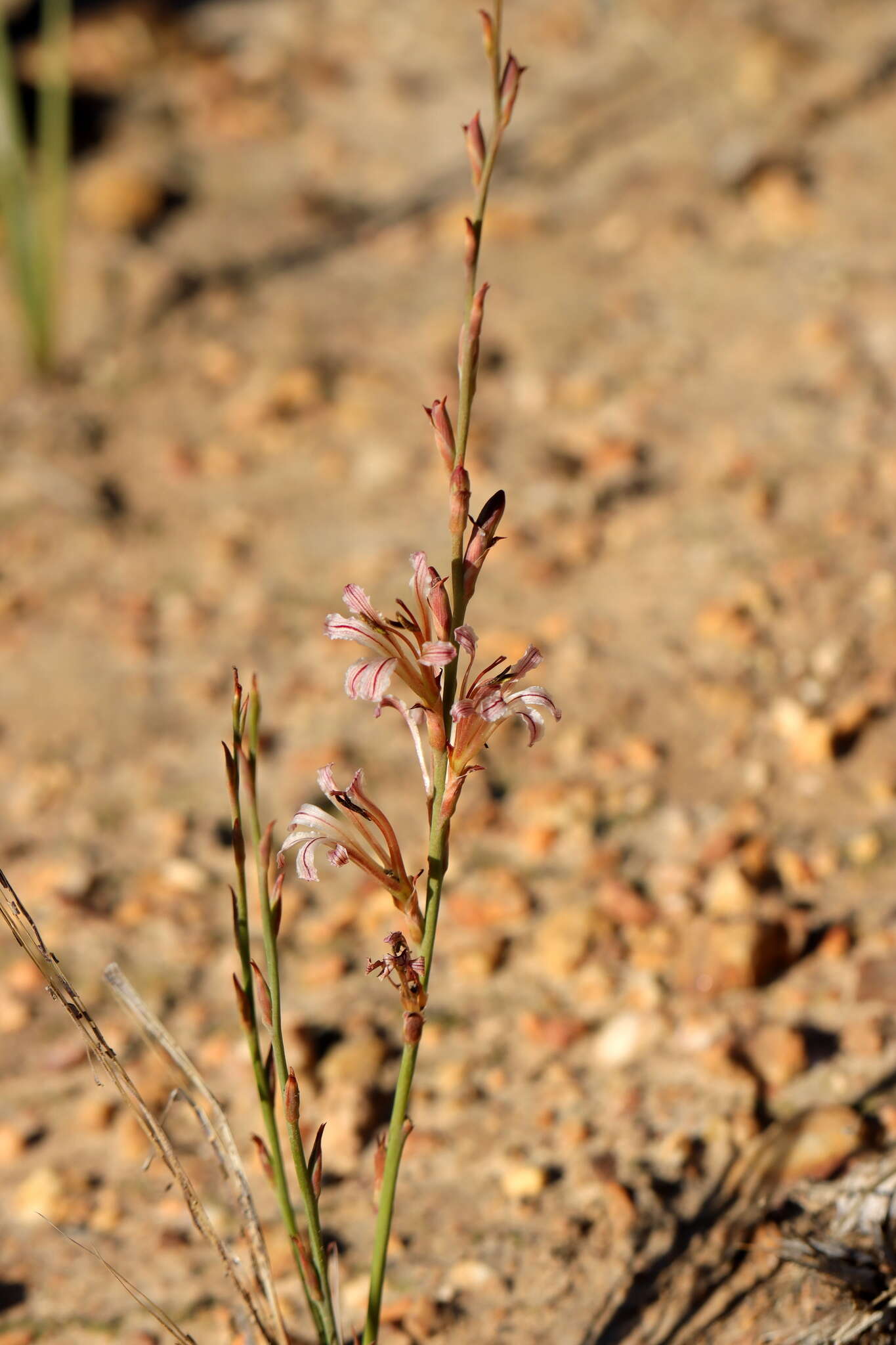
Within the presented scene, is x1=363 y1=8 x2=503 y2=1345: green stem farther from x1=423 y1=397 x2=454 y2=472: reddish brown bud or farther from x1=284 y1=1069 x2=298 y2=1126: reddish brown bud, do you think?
x1=284 y1=1069 x2=298 y2=1126: reddish brown bud

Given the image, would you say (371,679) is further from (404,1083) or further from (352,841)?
(404,1083)

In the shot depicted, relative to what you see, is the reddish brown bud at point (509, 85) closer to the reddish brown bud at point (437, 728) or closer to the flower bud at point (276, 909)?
the reddish brown bud at point (437, 728)

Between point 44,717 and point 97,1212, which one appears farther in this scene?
point 44,717

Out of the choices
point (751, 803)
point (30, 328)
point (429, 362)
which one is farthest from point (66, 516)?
point (751, 803)

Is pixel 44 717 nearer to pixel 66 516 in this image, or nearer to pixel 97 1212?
pixel 66 516

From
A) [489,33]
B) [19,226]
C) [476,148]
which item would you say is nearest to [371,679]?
[476,148]

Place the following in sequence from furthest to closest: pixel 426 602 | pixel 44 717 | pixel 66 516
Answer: pixel 66 516, pixel 44 717, pixel 426 602
